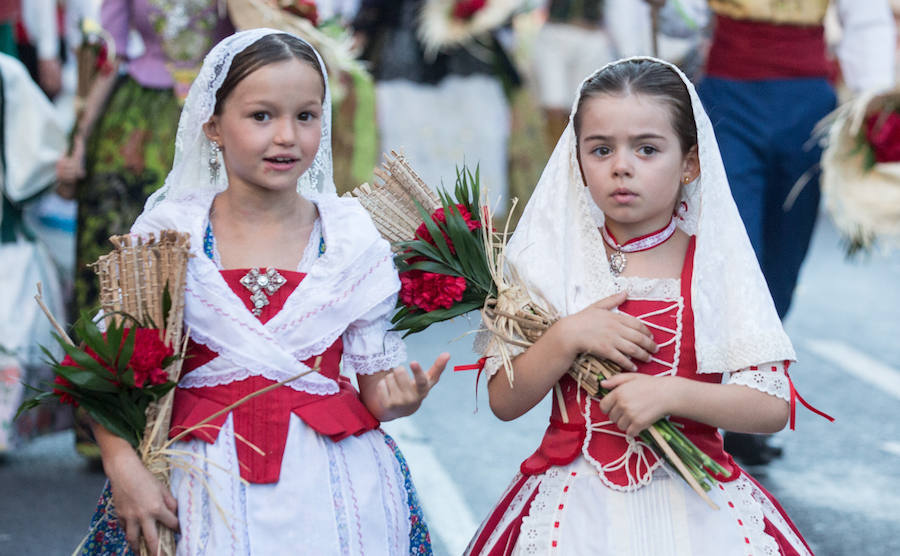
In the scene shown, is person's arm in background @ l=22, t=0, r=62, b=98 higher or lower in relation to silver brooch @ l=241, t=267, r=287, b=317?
higher

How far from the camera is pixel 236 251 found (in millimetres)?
3215

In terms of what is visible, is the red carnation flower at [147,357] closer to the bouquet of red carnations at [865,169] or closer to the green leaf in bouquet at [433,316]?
the green leaf in bouquet at [433,316]

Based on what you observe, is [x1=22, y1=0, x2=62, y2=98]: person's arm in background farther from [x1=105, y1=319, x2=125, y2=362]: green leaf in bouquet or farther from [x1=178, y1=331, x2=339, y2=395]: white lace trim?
[x1=105, y1=319, x2=125, y2=362]: green leaf in bouquet

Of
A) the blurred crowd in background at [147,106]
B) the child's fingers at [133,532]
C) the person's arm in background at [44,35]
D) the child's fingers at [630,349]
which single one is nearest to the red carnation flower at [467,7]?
the person's arm in background at [44,35]

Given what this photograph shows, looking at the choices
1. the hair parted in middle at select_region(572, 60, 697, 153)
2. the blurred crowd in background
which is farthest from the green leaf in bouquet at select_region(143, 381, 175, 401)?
the blurred crowd in background

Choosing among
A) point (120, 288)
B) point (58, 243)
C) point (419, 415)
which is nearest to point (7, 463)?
point (58, 243)

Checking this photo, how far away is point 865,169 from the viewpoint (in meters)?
5.37

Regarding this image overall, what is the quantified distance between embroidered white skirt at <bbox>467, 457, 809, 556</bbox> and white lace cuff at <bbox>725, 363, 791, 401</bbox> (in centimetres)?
26

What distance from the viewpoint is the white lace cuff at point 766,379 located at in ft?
10.1

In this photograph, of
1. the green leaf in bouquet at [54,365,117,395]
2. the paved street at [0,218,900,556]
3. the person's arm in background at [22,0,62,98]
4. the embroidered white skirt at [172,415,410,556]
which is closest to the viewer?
the green leaf in bouquet at [54,365,117,395]

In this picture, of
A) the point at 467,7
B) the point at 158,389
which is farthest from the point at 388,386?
the point at 467,7

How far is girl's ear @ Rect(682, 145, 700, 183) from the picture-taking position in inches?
129

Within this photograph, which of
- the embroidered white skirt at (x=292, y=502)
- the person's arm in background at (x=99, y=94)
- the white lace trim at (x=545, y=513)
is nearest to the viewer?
the embroidered white skirt at (x=292, y=502)

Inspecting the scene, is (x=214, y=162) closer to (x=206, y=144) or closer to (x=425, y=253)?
(x=206, y=144)
